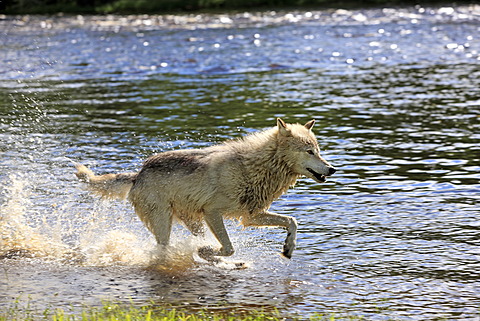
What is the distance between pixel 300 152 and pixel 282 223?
2.91 feet

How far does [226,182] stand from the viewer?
29.9 feet

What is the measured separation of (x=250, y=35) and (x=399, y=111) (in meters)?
15.1

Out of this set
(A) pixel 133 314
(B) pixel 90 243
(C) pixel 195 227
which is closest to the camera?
(A) pixel 133 314

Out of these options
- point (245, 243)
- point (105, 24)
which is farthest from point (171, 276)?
point (105, 24)

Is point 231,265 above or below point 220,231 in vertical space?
below

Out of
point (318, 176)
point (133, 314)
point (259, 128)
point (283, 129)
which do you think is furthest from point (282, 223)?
point (259, 128)

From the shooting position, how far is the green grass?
7.16 meters

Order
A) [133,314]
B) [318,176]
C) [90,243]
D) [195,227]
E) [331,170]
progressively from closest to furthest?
[133,314], [331,170], [318,176], [195,227], [90,243]

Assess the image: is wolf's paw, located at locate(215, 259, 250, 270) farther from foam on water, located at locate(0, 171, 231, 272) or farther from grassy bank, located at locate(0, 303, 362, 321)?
grassy bank, located at locate(0, 303, 362, 321)

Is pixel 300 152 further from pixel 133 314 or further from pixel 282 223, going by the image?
pixel 133 314

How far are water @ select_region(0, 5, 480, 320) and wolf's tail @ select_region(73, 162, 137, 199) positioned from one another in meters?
0.78

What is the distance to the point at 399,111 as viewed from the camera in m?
17.5

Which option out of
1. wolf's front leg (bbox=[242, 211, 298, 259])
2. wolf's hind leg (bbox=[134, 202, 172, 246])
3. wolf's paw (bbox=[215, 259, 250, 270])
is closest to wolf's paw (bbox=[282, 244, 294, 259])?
A: wolf's front leg (bbox=[242, 211, 298, 259])

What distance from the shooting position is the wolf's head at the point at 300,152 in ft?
29.6
